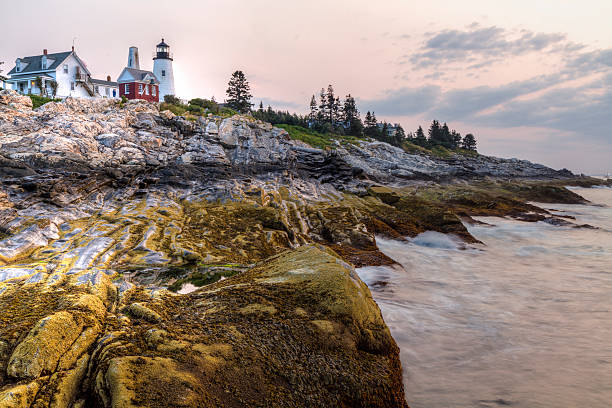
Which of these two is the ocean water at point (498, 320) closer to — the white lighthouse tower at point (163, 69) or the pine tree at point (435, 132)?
the white lighthouse tower at point (163, 69)

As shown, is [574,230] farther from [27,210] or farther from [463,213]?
[27,210]

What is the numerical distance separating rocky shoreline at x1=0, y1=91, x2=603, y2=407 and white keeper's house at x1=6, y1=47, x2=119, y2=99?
118ft

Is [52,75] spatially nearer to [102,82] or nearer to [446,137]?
[102,82]

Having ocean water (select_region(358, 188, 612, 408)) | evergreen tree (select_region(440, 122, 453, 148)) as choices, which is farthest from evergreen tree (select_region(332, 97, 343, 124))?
ocean water (select_region(358, 188, 612, 408))

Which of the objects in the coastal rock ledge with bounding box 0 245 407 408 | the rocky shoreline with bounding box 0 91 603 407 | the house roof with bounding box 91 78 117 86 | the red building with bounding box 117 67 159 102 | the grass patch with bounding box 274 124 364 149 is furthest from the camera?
the house roof with bounding box 91 78 117 86

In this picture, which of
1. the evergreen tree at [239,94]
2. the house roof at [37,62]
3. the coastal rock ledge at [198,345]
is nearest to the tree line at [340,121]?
the evergreen tree at [239,94]

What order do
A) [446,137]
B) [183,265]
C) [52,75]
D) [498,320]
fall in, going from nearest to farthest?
[498,320], [183,265], [52,75], [446,137]

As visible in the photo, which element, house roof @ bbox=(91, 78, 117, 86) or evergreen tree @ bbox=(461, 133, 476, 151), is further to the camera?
evergreen tree @ bbox=(461, 133, 476, 151)

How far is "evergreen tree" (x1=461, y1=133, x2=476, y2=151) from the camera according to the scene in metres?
113

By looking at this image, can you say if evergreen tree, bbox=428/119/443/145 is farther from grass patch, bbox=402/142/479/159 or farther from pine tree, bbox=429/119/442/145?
grass patch, bbox=402/142/479/159

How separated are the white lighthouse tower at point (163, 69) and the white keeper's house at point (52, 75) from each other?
12517mm

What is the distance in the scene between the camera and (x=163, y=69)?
66.3 metres

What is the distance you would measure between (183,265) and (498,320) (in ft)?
31.0

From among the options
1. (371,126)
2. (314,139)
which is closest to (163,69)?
(314,139)
